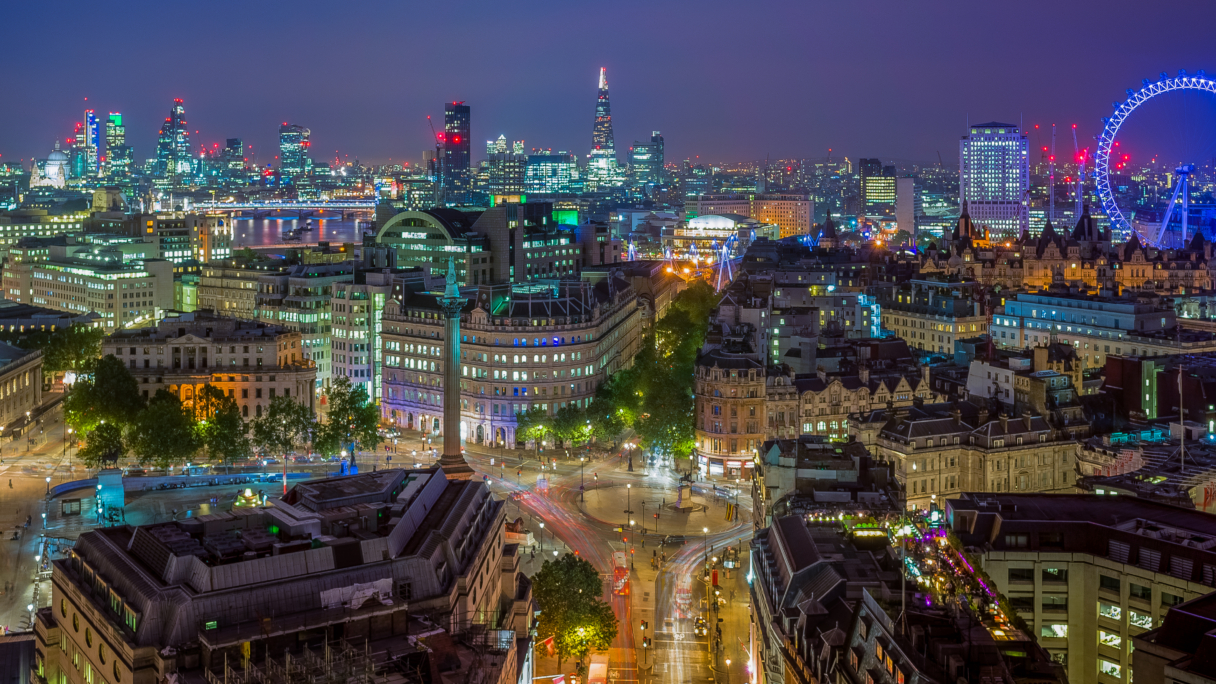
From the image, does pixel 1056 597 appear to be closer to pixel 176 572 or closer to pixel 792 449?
pixel 792 449

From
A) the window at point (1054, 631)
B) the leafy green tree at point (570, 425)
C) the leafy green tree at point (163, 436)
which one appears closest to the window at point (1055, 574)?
the window at point (1054, 631)

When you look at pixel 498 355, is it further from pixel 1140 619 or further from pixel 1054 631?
pixel 1140 619

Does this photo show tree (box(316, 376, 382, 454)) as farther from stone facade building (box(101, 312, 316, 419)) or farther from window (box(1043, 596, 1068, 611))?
window (box(1043, 596, 1068, 611))

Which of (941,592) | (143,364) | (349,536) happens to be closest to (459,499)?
(349,536)

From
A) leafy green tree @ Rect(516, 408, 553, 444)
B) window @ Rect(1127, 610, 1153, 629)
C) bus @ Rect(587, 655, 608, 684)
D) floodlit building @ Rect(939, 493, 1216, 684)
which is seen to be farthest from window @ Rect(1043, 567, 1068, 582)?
leafy green tree @ Rect(516, 408, 553, 444)

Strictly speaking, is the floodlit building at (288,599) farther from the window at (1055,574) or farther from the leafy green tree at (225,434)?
the leafy green tree at (225,434)
